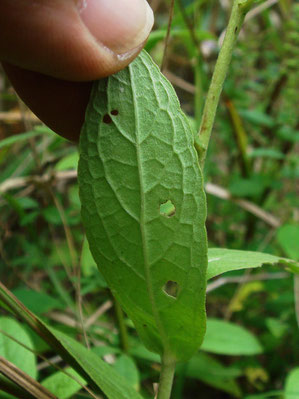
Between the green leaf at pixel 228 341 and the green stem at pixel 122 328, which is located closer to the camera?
the green stem at pixel 122 328

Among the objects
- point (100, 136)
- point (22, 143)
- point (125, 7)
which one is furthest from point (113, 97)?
point (22, 143)

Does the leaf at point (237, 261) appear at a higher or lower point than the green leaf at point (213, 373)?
higher

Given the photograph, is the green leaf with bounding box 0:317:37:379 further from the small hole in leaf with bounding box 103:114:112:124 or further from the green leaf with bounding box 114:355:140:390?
the small hole in leaf with bounding box 103:114:112:124

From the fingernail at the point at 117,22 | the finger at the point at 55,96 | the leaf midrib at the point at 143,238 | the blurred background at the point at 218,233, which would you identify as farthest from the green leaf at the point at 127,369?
the fingernail at the point at 117,22

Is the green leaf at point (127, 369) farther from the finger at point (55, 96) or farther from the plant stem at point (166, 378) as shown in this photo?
the finger at point (55, 96)

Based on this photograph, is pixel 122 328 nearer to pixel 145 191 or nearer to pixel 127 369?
pixel 127 369

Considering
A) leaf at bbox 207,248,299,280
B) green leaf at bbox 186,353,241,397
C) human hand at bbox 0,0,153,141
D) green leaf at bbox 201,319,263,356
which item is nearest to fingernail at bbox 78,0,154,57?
human hand at bbox 0,0,153,141

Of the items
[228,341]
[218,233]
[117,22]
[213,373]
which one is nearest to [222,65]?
[117,22]
